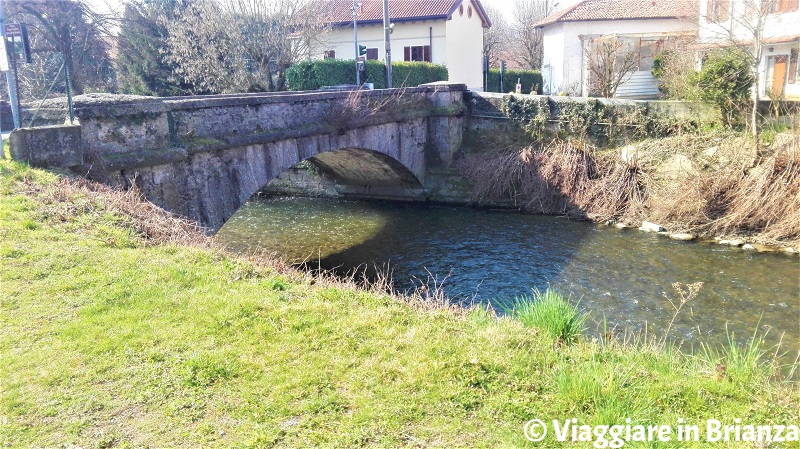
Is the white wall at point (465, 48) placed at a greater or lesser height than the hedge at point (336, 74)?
greater

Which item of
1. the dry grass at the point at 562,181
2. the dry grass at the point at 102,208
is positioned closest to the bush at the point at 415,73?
the dry grass at the point at 562,181

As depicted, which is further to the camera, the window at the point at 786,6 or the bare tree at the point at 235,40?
the bare tree at the point at 235,40

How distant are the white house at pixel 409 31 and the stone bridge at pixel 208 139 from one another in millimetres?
16710

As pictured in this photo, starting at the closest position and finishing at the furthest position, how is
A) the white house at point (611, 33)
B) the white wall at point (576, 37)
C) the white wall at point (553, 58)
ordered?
1. the white house at point (611, 33)
2. the white wall at point (576, 37)
3. the white wall at point (553, 58)

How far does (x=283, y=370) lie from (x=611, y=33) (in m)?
33.2

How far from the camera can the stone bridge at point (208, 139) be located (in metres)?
9.92

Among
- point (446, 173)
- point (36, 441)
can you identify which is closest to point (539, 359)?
point (36, 441)

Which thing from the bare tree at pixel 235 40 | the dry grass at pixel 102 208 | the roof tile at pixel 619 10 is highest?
the roof tile at pixel 619 10

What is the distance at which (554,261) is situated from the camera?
49.3ft

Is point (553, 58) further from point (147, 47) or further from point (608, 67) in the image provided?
point (147, 47)

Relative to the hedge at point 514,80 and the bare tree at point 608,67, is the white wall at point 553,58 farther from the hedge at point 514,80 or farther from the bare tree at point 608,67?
the bare tree at point 608,67

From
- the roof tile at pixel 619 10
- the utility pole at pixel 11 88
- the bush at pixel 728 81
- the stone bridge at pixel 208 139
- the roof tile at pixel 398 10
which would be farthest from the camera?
the roof tile at pixel 398 10

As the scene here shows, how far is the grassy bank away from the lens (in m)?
4.38

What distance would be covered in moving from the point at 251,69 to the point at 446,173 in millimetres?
10326
